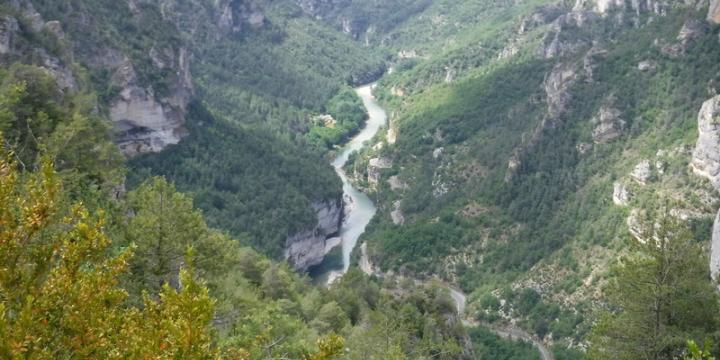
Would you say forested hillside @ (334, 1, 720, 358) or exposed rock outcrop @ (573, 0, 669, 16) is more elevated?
exposed rock outcrop @ (573, 0, 669, 16)

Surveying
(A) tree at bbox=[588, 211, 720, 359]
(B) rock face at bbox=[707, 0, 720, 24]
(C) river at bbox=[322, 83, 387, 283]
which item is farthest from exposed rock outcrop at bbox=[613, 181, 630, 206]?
(A) tree at bbox=[588, 211, 720, 359]

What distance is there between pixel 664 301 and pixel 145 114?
203 feet

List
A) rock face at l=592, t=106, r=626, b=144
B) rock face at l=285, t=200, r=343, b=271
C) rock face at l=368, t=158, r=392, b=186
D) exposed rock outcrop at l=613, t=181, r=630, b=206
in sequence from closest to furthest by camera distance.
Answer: exposed rock outcrop at l=613, t=181, r=630, b=206
rock face at l=592, t=106, r=626, b=144
rock face at l=285, t=200, r=343, b=271
rock face at l=368, t=158, r=392, b=186

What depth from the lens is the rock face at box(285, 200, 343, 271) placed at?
79438 millimetres

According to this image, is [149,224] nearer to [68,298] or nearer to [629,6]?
[68,298]

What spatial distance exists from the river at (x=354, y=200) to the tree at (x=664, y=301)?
49.8 metres

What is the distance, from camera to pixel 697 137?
6272 centimetres

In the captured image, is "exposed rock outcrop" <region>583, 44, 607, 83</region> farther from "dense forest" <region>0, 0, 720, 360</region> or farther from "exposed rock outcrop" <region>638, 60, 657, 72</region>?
"exposed rock outcrop" <region>638, 60, 657, 72</region>

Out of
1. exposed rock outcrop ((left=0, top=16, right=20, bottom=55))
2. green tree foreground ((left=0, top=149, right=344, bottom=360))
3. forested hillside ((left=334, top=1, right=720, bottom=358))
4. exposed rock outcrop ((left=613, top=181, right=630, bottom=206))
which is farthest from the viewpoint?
exposed rock outcrop ((left=613, top=181, right=630, bottom=206))

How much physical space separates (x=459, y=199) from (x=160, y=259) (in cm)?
6783

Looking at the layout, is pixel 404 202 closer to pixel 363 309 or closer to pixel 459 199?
pixel 459 199

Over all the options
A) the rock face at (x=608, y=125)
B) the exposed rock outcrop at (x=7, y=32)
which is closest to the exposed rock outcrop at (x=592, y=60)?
the rock face at (x=608, y=125)

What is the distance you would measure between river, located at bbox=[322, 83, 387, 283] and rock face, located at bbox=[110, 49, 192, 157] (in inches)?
970

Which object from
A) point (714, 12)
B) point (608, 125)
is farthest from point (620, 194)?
point (714, 12)
